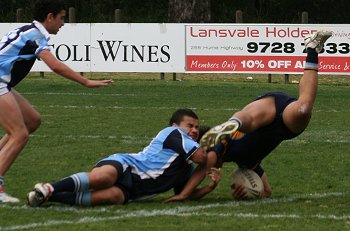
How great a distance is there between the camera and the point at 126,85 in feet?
79.8

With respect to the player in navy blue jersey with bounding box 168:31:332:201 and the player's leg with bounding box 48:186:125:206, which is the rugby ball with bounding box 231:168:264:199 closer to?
the player in navy blue jersey with bounding box 168:31:332:201

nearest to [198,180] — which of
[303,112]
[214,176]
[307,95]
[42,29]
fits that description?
[214,176]

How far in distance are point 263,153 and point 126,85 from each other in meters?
15.5

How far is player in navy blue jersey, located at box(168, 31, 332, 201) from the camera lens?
28.3 ft

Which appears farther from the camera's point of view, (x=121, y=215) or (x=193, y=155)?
(x=193, y=155)

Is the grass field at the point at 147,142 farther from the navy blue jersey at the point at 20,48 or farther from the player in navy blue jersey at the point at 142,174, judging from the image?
the navy blue jersey at the point at 20,48

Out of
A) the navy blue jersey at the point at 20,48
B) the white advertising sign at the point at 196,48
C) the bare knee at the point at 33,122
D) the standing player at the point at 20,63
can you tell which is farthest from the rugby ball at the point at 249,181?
the white advertising sign at the point at 196,48

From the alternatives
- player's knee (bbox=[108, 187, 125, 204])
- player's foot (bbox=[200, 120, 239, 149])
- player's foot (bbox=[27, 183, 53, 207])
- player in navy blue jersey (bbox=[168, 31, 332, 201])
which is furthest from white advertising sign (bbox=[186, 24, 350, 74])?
player's foot (bbox=[27, 183, 53, 207])

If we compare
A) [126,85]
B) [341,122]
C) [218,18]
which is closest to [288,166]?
[341,122]

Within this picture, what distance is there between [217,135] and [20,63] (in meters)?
1.94

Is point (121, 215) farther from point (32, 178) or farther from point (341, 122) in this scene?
point (341, 122)

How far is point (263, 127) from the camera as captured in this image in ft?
28.8

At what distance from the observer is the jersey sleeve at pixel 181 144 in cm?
841

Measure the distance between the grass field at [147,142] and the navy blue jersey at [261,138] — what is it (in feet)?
1.36
